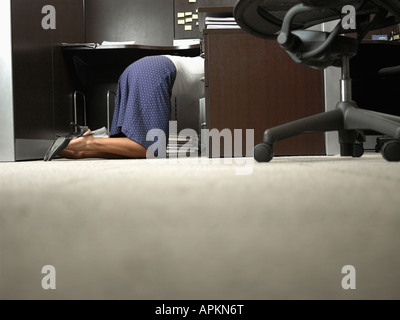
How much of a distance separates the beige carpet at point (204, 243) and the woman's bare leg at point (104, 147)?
52.5 inches

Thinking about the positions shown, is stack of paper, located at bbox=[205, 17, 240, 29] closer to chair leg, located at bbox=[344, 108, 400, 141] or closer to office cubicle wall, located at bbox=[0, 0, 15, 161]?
chair leg, located at bbox=[344, 108, 400, 141]

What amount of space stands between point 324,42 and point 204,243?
105 cm

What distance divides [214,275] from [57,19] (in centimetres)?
248

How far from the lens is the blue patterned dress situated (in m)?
1.74

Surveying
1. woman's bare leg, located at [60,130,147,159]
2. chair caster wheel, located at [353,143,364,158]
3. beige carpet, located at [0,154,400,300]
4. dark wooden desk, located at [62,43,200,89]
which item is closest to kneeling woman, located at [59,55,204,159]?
woman's bare leg, located at [60,130,147,159]

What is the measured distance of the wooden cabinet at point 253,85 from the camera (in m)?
1.62

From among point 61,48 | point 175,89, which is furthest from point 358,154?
point 61,48

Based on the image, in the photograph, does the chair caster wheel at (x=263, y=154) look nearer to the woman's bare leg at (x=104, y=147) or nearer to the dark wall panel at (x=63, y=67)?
the woman's bare leg at (x=104, y=147)

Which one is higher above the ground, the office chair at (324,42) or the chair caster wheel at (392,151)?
the office chair at (324,42)

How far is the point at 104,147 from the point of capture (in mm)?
1736

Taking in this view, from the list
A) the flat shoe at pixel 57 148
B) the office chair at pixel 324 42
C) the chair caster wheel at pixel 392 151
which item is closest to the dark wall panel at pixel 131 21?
the flat shoe at pixel 57 148

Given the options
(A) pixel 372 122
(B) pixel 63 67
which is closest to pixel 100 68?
(B) pixel 63 67

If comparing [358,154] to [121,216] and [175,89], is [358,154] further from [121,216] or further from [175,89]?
[121,216]

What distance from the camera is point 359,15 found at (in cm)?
133
